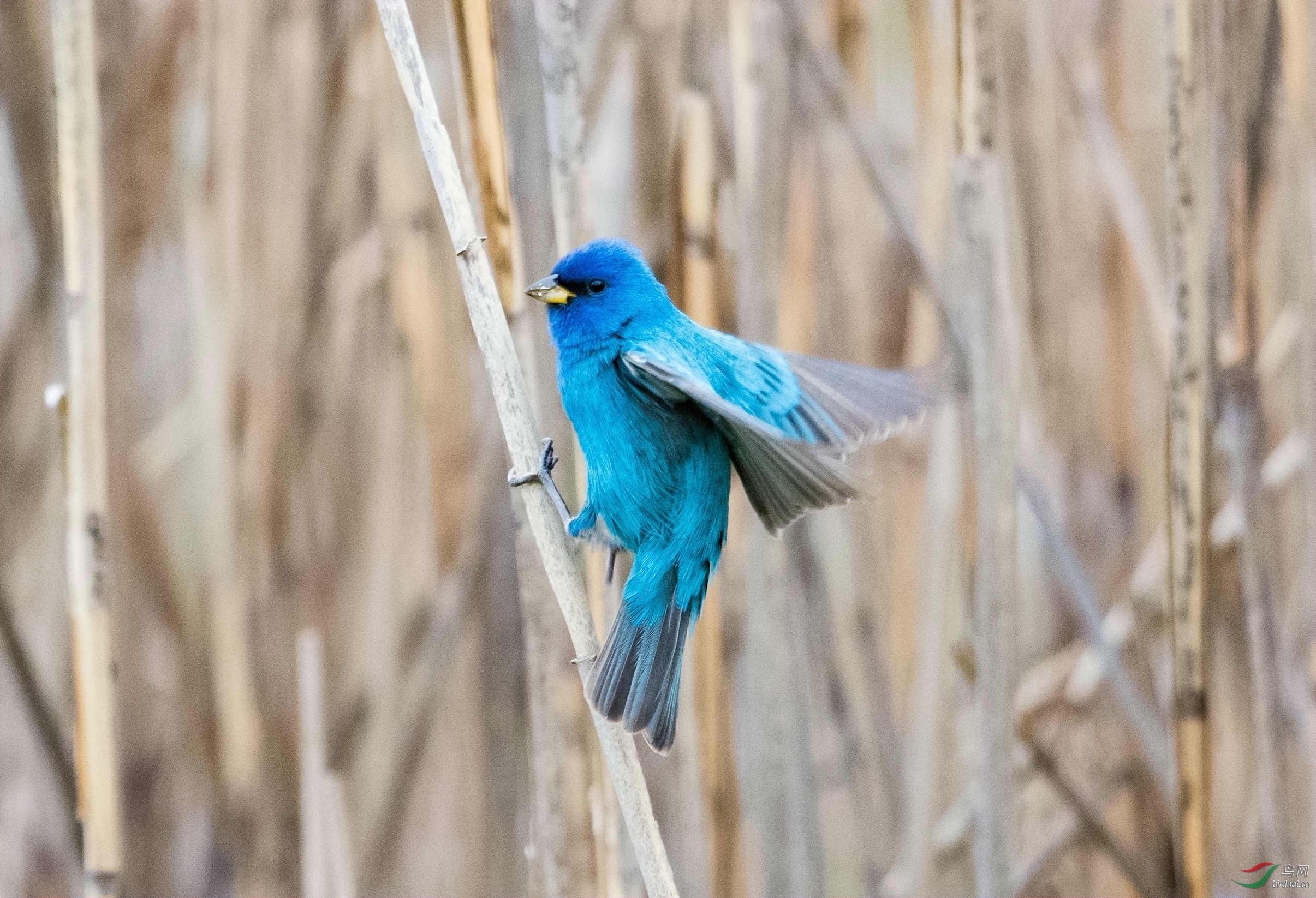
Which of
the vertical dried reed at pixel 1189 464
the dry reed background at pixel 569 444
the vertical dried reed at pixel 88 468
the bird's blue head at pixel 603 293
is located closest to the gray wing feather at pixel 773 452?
the bird's blue head at pixel 603 293

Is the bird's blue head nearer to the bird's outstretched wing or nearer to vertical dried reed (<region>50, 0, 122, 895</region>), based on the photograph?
the bird's outstretched wing

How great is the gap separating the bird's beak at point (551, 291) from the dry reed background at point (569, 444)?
21cm

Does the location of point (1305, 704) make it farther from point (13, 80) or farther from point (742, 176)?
point (13, 80)

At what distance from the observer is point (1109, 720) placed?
239 cm

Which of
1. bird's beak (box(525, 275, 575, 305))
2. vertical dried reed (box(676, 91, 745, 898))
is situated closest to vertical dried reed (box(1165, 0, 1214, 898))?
vertical dried reed (box(676, 91, 745, 898))

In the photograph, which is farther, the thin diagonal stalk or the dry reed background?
the dry reed background

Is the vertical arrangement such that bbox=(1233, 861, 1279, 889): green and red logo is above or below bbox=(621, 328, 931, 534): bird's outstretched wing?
below

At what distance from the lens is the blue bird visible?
140 centimetres

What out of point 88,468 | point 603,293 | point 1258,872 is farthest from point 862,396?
point 1258,872

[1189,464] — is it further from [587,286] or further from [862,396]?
[587,286]

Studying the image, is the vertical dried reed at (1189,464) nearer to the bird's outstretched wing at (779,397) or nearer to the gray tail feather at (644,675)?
the bird's outstretched wing at (779,397)

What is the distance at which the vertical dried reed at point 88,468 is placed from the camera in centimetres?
136

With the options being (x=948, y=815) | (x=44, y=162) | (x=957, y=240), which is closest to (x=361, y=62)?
(x=44, y=162)

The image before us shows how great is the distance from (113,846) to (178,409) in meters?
0.91
